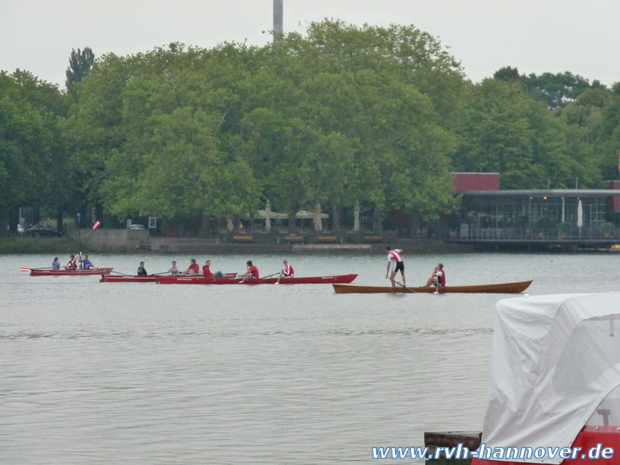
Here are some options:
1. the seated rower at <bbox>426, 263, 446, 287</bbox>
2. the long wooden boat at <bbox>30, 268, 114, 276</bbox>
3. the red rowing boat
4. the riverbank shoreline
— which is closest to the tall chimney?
the riverbank shoreline

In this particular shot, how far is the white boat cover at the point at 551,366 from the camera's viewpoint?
12789 millimetres

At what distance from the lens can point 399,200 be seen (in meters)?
128

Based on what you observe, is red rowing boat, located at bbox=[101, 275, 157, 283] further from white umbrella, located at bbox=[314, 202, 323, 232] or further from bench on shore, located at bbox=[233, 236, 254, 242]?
white umbrella, located at bbox=[314, 202, 323, 232]

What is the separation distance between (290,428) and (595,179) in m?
134

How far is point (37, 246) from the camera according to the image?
4921 inches

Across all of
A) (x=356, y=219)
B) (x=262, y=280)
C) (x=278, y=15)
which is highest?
(x=278, y=15)

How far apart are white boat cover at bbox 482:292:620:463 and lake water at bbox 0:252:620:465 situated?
568cm

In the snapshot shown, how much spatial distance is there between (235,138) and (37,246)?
20.8 m

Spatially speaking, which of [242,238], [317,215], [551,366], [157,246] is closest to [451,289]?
[551,366]

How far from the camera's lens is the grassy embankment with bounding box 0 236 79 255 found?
125125 millimetres

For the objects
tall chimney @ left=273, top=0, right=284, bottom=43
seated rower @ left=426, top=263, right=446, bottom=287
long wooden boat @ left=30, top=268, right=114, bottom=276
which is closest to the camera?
seated rower @ left=426, top=263, right=446, bottom=287

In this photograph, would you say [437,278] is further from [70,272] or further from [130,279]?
[70,272]

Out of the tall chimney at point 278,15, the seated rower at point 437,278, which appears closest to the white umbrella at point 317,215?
the tall chimney at point 278,15

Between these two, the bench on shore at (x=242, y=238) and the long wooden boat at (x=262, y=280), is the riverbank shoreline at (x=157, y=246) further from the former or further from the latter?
the long wooden boat at (x=262, y=280)
